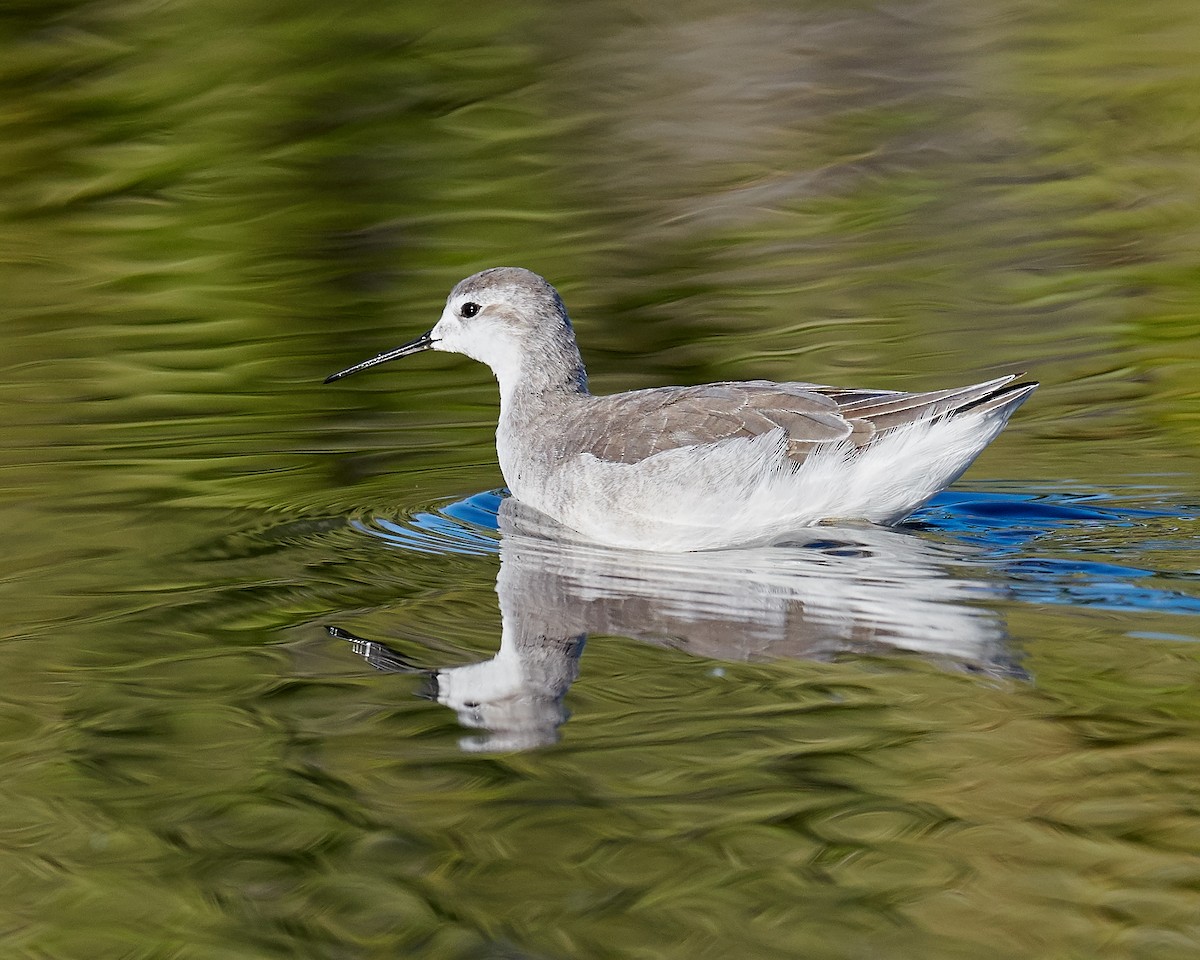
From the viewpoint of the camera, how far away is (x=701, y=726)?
16.3 ft

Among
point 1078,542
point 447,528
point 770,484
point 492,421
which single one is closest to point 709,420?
point 770,484

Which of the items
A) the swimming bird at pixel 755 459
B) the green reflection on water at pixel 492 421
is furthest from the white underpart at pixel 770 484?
the green reflection on water at pixel 492 421

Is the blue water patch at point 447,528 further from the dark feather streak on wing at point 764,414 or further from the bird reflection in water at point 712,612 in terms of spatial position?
the dark feather streak on wing at point 764,414

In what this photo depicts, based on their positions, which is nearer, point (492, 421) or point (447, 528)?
point (447, 528)

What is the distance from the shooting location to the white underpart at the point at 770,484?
22.0ft

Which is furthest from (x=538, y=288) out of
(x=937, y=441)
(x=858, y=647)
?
(x=858, y=647)

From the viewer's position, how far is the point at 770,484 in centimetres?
681

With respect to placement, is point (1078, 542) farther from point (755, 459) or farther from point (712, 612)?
point (712, 612)

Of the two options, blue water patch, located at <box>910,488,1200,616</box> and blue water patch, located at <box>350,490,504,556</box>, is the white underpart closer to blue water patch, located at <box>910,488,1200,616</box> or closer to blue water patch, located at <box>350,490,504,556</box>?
blue water patch, located at <box>910,488,1200,616</box>

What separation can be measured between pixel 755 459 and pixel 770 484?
13 cm

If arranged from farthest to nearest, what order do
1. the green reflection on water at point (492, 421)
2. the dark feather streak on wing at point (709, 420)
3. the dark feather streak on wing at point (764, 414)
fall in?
1. the dark feather streak on wing at point (709, 420)
2. the dark feather streak on wing at point (764, 414)
3. the green reflection on water at point (492, 421)

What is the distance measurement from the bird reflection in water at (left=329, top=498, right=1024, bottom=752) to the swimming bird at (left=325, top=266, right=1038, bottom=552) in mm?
112

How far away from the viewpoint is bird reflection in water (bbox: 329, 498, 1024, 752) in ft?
17.6

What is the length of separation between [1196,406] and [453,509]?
12.2 feet
